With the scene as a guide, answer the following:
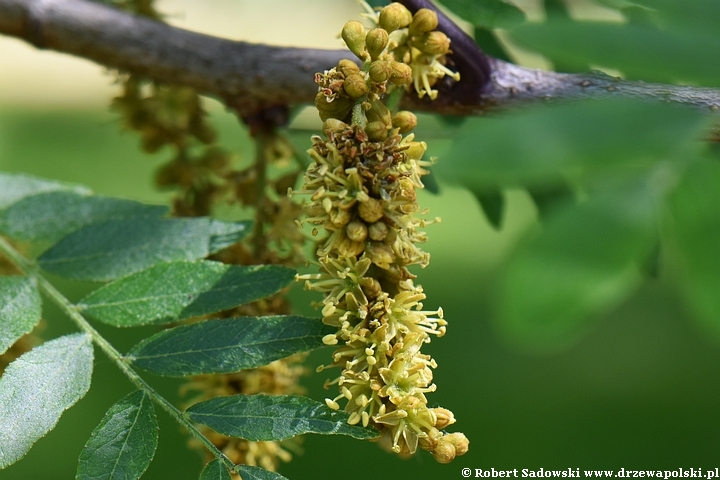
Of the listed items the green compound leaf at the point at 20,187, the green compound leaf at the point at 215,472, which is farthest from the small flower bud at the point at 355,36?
the green compound leaf at the point at 20,187

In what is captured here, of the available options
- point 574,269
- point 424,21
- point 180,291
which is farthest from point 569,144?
point 180,291

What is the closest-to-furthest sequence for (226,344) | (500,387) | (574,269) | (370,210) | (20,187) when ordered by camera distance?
(574,269), (370,210), (226,344), (20,187), (500,387)

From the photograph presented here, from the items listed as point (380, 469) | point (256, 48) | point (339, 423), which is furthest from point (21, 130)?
point (339, 423)

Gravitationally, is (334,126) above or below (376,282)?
above

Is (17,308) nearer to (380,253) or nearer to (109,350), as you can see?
(109,350)

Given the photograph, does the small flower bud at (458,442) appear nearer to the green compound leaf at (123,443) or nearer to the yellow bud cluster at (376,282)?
the yellow bud cluster at (376,282)

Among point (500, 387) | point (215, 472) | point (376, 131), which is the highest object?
point (376, 131)
